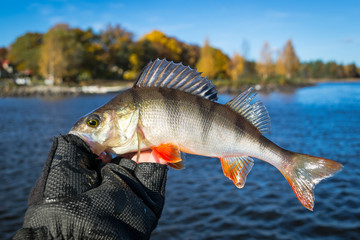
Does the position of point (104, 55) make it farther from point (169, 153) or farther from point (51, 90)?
point (169, 153)

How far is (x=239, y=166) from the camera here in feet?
10.9

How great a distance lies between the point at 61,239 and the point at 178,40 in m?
103

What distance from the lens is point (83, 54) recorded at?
70.1 meters

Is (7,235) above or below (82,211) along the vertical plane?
below

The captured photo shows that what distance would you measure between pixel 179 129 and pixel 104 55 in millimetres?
78582

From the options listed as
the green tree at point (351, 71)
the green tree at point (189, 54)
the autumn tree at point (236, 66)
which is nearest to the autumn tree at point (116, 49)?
the green tree at point (189, 54)

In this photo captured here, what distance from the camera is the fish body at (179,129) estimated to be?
3.07 metres

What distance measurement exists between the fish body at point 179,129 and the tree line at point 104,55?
5609 centimetres

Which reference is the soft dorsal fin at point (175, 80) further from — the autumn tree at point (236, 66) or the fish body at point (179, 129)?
the autumn tree at point (236, 66)

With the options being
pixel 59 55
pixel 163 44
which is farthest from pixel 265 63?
pixel 59 55

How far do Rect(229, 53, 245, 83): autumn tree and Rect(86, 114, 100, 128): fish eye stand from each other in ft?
302

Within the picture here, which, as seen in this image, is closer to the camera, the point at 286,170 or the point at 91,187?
the point at 91,187

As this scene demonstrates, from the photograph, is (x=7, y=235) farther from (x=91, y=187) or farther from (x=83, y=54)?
(x=83, y=54)

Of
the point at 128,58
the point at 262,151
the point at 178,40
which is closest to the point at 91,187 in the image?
the point at 262,151
